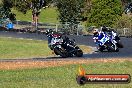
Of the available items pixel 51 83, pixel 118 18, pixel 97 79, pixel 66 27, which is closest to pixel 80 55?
pixel 51 83

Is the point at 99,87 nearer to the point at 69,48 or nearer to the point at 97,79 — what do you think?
the point at 97,79

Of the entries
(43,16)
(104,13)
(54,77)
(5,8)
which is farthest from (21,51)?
(43,16)

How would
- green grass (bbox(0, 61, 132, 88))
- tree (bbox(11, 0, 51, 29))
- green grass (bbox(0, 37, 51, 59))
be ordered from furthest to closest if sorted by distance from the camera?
tree (bbox(11, 0, 51, 29)) < green grass (bbox(0, 37, 51, 59)) < green grass (bbox(0, 61, 132, 88))

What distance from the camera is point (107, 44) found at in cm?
2848

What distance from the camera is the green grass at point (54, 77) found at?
1298 cm

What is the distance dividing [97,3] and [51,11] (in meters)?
47.9

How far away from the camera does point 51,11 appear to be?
10731 cm

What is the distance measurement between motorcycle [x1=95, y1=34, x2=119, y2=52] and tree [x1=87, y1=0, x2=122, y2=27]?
27994 millimetres

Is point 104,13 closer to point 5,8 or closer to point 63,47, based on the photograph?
point 5,8

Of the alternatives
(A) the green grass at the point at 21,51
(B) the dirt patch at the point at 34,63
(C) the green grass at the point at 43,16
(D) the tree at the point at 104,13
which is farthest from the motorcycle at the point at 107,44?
(C) the green grass at the point at 43,16

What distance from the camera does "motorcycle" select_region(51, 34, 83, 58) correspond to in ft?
79.0

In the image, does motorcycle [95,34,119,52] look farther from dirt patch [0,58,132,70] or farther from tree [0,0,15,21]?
tree [0,0,15,21]

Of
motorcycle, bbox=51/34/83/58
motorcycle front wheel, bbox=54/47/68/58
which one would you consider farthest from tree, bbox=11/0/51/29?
motorcycle front wheel, bbox=54/47/68/58

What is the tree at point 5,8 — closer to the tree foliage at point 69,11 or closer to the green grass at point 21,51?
the tree foliage at point 69,11
